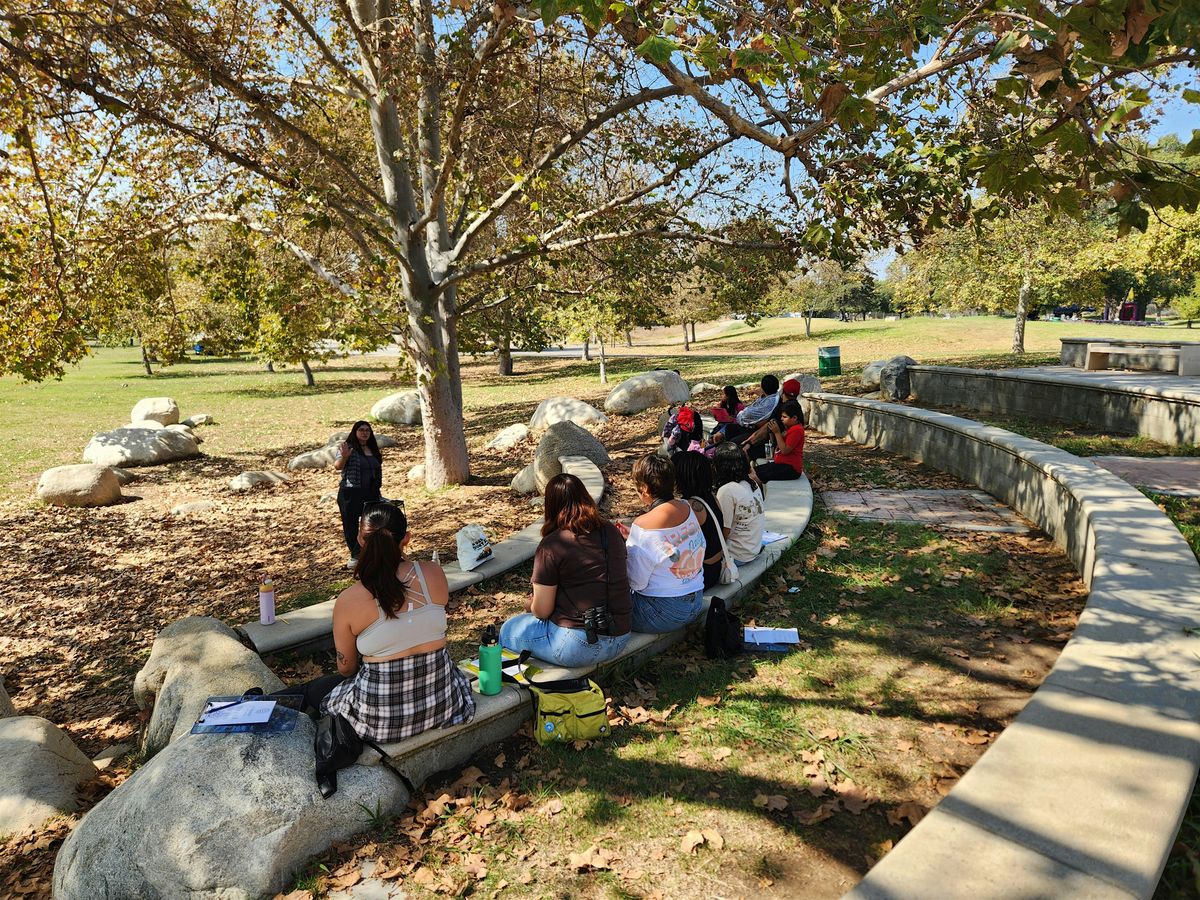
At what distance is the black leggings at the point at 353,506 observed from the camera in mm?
8422

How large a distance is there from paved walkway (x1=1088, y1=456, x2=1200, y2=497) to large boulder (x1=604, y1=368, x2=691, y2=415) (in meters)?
11.1

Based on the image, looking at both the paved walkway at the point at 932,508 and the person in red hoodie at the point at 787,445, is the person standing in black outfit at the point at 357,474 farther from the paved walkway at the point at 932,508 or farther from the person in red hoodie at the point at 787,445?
the paved walkway at the point at 932,508

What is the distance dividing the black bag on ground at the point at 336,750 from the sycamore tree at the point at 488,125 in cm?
397

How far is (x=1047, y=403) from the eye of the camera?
524 inches

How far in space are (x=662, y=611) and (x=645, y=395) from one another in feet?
46.7

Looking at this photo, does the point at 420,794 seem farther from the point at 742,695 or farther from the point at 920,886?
the point at 920,886

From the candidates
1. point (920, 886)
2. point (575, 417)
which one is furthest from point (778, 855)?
point (575, 417)

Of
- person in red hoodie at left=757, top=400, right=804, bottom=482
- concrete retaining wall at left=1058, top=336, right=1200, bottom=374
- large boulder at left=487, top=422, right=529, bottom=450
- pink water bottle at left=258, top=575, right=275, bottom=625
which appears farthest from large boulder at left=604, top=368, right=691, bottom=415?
pink water bottle at left=258, top=575, right=275, bottom=625

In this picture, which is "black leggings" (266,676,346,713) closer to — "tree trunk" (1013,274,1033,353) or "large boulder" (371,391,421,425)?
"large boulder" (371,391,421,425)

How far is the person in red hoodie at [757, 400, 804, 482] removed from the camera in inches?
391

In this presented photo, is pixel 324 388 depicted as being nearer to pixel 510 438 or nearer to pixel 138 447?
pixel 138 447

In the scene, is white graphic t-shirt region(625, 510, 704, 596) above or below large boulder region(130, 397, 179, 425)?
below

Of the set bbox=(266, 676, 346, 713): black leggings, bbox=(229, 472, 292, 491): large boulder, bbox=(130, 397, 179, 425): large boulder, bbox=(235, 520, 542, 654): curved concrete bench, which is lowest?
bbox=(235, 520, 542, 654): curved concrete bench

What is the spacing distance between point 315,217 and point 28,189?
15.2 feet
